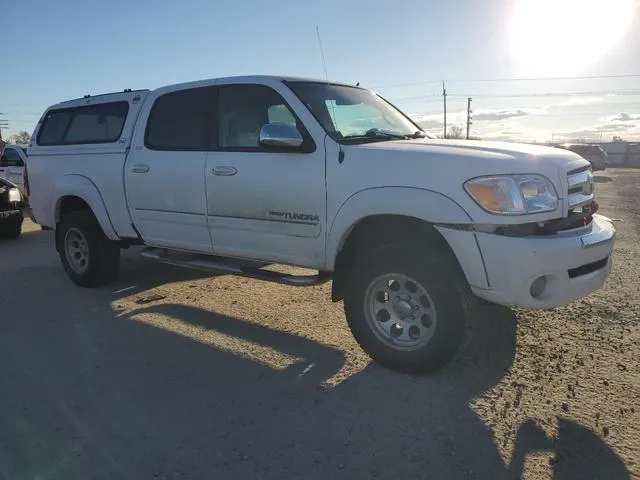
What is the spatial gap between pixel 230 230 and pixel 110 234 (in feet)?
6.39

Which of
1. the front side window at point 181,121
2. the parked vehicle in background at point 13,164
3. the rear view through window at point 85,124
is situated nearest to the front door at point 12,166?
the parked vehicle in background at point 13,164

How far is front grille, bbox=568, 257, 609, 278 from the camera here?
339 centimetres

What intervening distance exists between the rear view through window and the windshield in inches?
Result: 89.9

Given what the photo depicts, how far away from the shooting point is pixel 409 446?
291cm

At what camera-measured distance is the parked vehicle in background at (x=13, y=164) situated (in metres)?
14.9

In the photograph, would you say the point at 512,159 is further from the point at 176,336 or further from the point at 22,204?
the point at 22,204

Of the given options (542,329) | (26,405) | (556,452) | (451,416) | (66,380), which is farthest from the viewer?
(542,329)

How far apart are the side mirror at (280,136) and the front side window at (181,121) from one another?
980 mm

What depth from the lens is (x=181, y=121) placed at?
5.12m

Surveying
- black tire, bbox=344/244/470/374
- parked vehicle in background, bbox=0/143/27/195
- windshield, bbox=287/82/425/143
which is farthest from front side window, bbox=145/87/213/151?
parked vehicle in background, bbox=0/143/27/195

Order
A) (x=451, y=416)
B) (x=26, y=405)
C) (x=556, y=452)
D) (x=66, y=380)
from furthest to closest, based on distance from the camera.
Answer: (x=66, y=380) → (x=26, y=405) → (x=451, y=416) → (x=556, y=452)

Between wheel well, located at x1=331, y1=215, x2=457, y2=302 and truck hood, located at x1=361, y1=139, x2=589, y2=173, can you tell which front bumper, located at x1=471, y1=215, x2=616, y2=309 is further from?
truck hood, located at x1=361, y1=139, x2=589, y2=173

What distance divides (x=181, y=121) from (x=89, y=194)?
1.55 meters

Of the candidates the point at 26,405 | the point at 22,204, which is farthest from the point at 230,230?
the point at 22,204
